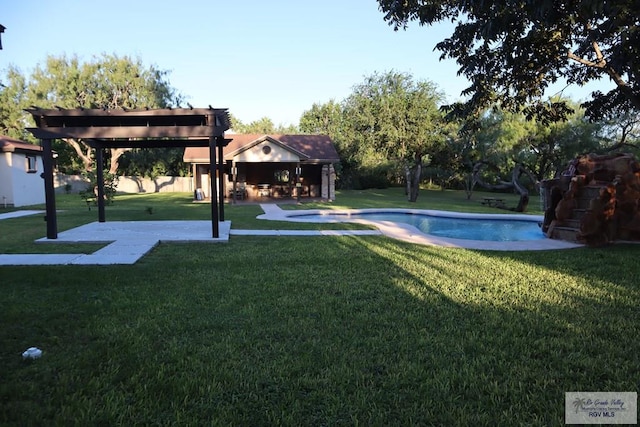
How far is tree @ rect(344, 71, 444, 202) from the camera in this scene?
25297mm

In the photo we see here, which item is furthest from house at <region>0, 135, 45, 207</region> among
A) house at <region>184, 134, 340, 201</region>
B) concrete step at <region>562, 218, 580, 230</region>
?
concrete step at <region>562, 218, 580, 230</region>

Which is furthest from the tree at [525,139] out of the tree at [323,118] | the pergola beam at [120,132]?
the tree at [323,118]

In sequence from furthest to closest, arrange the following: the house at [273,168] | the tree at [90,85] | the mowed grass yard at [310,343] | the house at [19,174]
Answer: the tree at [90,85]
the house at [273,168]
the house at [19,174]
the mowed grass yard at [310,343]

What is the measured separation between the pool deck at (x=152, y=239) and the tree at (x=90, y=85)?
24449mm

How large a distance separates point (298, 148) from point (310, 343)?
982 inches

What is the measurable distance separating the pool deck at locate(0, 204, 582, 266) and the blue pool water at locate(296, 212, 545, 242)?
7.96 ft

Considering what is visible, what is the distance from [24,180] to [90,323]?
20.7 metres

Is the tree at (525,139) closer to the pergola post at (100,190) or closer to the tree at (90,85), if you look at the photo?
the pergola post at (100,190)

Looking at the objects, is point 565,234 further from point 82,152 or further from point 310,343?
point 82,152

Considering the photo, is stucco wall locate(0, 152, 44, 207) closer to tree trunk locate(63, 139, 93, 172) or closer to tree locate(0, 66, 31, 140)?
tree trunk locate(63, 139, 93, 172)

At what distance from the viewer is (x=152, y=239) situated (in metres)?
9.09

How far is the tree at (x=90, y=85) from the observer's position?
108ft

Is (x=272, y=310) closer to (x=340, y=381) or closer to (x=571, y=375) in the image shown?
(x=340, y=381)

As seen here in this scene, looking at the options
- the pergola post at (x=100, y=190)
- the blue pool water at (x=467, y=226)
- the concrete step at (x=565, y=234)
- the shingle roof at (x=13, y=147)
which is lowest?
the blue pool water at (x=467, y=226)
